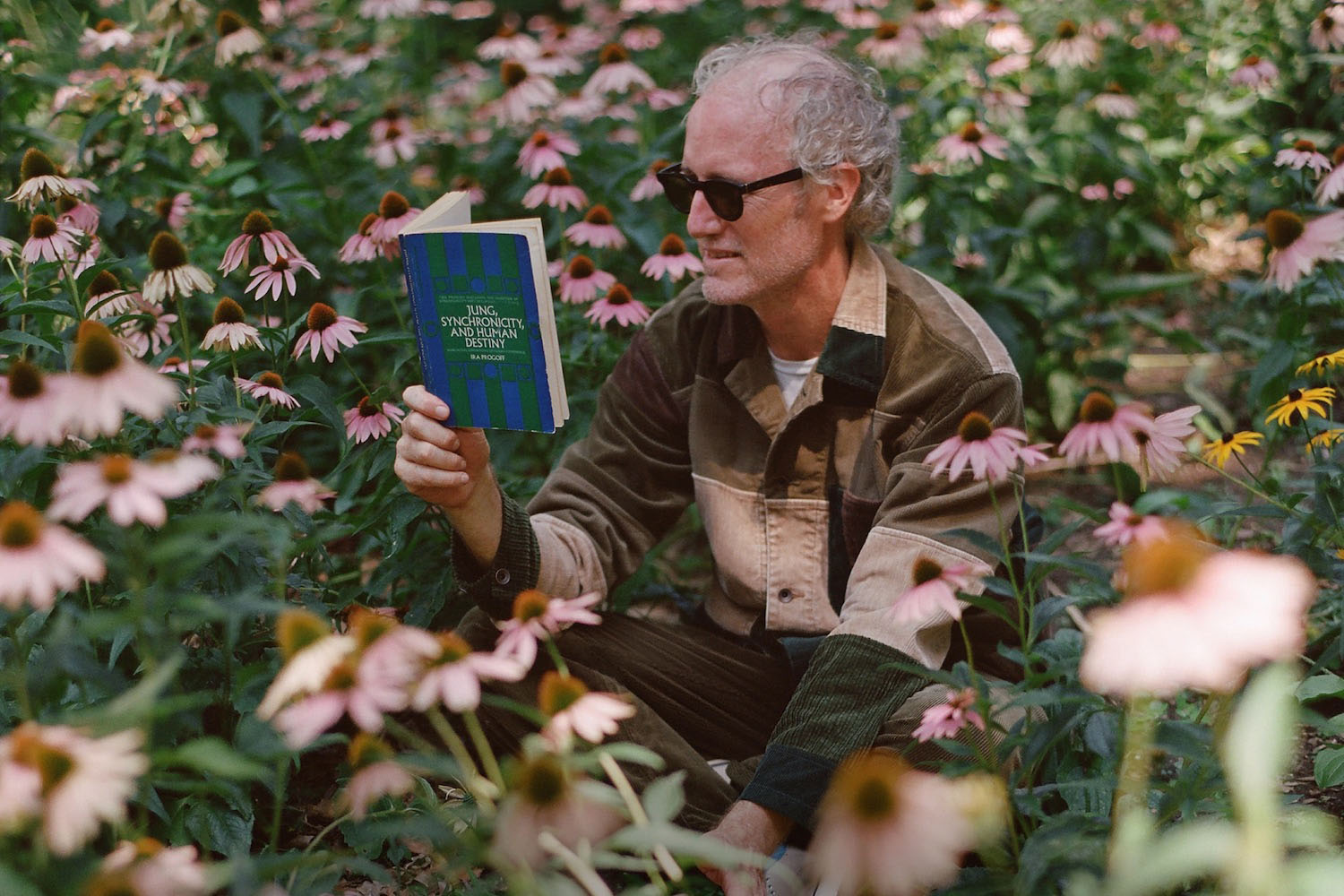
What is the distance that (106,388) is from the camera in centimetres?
117

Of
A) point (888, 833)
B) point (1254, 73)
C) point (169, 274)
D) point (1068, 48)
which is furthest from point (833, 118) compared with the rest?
point (1068, 48)

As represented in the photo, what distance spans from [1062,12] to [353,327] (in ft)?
11.0

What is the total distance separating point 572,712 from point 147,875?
0.37 meters

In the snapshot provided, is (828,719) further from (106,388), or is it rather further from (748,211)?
(106,388)

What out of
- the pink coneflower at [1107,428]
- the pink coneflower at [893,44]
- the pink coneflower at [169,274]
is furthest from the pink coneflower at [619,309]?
the pink coneflower at [893,44]

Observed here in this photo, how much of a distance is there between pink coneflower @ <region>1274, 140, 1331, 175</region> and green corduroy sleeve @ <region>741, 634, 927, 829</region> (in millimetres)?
1280

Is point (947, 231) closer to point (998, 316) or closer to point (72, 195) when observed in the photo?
point (998, 316)

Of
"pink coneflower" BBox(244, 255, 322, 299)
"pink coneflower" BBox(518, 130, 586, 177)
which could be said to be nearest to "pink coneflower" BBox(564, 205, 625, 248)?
"pink coneflower" BBox(518, 130, 586, 177)

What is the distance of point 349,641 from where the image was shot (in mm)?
1078

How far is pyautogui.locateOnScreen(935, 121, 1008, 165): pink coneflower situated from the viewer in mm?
3199

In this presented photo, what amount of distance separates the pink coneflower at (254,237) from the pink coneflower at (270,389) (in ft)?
0.74

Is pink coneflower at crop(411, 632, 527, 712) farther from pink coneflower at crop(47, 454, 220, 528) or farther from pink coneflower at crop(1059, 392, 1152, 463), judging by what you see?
pink coneflower at crop(1059, 392, 1152, 463)

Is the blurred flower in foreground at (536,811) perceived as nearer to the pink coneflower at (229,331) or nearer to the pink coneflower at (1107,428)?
the pink coneflower at (1107,428)

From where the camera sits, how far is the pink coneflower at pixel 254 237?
80.2 inches
